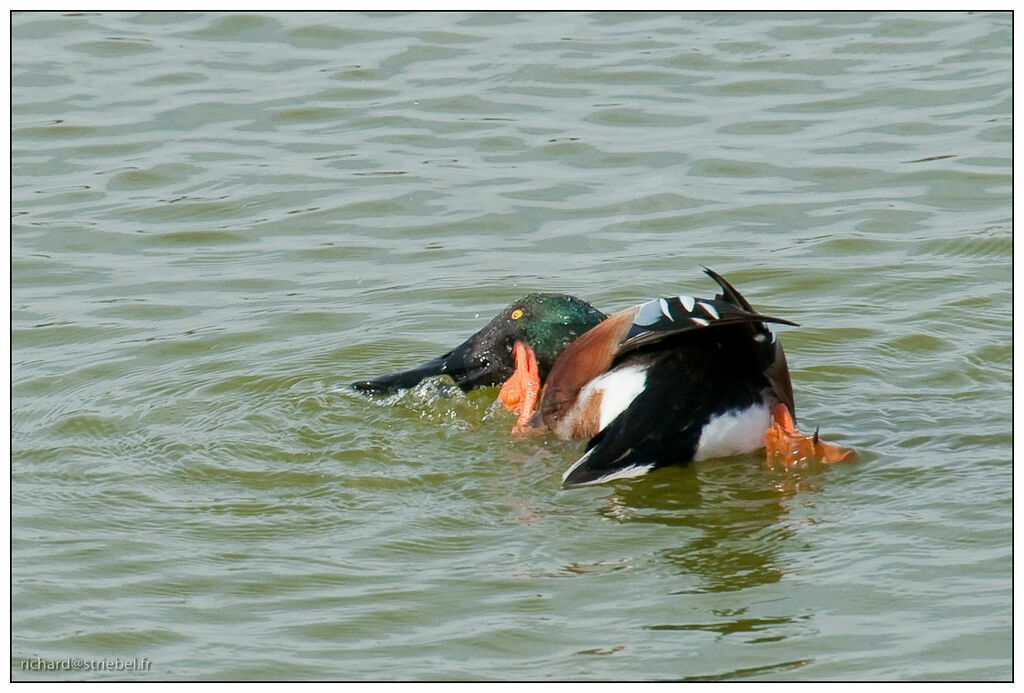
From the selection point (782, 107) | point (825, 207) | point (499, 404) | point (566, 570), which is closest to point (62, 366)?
point (499, 404)

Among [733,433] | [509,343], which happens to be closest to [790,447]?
[733,433]

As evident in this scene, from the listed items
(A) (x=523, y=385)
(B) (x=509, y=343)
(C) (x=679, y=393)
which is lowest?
(A) (x=523, y=385)

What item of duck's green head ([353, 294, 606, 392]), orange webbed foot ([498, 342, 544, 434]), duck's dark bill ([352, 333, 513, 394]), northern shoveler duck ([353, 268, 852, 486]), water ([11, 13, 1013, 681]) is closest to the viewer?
water ([11, 13, 1013, 681])

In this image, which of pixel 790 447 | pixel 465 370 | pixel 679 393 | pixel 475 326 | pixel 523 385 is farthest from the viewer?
pixel 475 326

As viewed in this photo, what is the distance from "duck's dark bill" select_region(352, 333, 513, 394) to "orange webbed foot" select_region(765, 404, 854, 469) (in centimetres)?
152

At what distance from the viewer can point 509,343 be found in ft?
24.3

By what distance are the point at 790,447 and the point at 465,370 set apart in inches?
71.7

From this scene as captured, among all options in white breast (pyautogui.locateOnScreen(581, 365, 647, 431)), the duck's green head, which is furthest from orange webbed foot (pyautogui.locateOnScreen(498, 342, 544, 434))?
white breast (pyautogui.locateOnScreen(581, 365, 647, 431))

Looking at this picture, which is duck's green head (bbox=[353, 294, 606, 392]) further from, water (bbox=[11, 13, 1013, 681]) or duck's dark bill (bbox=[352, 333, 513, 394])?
water (bbox=[11, 13, 1013, 681])

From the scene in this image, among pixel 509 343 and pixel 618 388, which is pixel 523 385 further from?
pixel 618 388

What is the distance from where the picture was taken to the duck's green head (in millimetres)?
7289

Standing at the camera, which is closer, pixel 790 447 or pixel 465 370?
pixel 790 447

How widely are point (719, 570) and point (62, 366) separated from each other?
3.90 meters

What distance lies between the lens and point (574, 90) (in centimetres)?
1145
